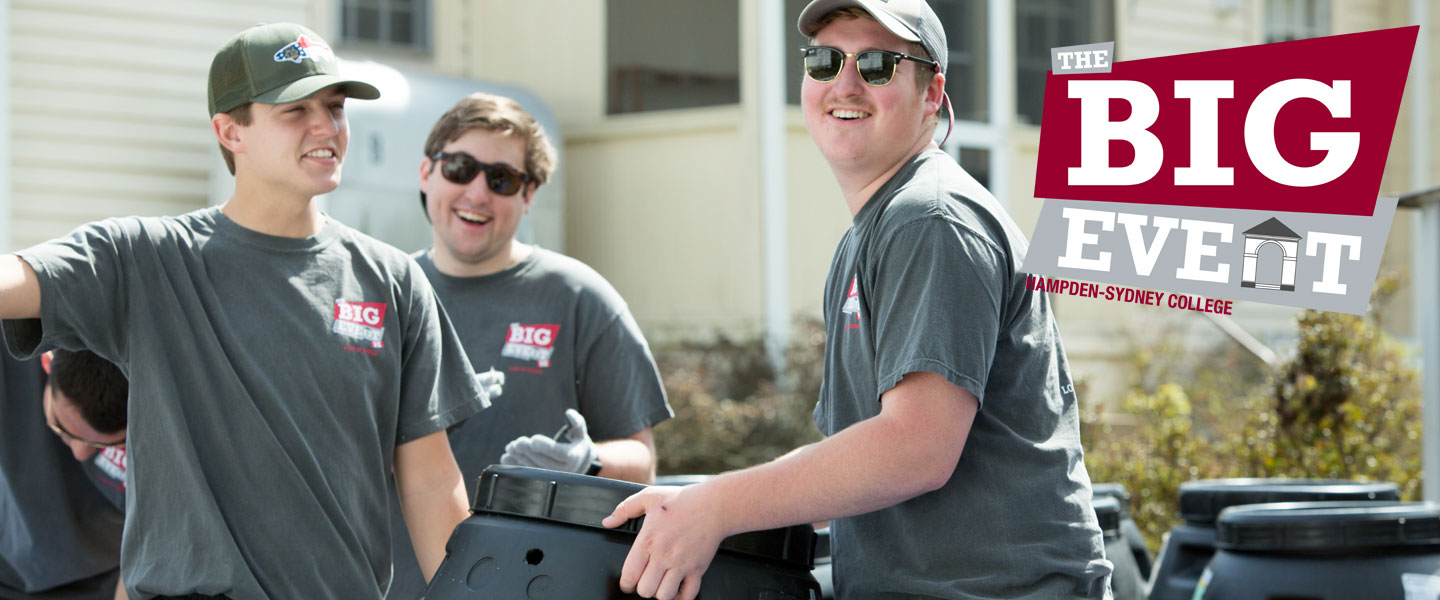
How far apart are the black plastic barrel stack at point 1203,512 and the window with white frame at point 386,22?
25.1 feet

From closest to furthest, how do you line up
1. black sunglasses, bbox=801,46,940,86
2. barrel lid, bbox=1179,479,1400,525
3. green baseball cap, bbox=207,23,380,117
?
black sunglasses, bbox=801,46,940,86, green baseball cap, bbox=207,23,380,117, barrel lid, bbox=1179,479,1400,525

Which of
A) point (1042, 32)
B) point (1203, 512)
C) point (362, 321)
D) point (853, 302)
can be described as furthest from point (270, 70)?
point (1042, 32)

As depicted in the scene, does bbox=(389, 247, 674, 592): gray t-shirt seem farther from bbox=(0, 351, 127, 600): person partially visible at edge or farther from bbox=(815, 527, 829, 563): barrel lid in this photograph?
bbox=(0, 351, 127, 600): person partially visible at edge

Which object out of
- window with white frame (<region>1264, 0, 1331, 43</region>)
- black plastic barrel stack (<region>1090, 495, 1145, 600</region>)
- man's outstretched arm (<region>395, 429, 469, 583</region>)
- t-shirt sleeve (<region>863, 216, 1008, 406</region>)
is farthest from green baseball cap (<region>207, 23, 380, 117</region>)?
window with white frame (<region>1264, 0, 1331, 43</region>)

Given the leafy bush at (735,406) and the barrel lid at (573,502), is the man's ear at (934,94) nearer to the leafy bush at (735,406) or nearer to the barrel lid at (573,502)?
the barrel lid at (573,502)

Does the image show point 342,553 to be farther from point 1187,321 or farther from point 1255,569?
point 1187,321

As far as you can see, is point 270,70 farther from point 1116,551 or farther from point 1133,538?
point 1133,538

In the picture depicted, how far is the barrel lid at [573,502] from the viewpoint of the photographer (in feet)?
7.16

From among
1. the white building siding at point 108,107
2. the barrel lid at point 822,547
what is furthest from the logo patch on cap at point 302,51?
the white building siding at point 108,107

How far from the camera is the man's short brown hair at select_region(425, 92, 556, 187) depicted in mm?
3840

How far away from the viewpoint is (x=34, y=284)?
8.01ft

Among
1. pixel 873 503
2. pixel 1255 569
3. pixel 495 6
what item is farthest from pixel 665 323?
pixel 873 503

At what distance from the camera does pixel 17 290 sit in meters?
2.40

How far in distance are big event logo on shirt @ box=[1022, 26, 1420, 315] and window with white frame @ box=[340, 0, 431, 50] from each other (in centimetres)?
885
